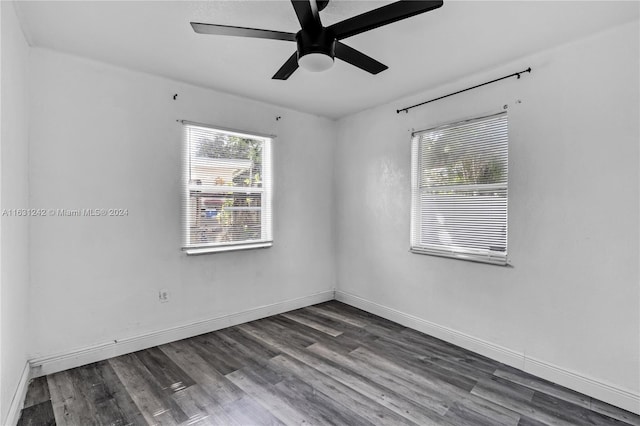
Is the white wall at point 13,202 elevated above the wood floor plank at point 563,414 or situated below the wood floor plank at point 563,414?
above

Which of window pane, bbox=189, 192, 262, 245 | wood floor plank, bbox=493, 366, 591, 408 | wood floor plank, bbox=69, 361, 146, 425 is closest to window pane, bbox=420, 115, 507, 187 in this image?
wood floor plank, bbox=493, 366, 591, 408

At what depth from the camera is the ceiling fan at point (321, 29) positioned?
1544 millimetres

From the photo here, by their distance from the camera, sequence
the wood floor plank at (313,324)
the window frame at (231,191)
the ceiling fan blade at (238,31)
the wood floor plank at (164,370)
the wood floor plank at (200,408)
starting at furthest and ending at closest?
the wood floor plank at (313,324) < the window frame at (231,191) < the wood floor plank at (164,370) < the wood floor plank at (200,408) < the ceiling fan blade at (238,31)

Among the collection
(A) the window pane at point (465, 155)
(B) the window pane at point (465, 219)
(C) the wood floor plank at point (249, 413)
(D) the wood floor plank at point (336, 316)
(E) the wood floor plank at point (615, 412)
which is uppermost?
(A) the window pane at point (465, 155)

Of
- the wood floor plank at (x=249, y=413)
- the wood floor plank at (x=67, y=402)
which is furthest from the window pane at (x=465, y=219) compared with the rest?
the wood floor plank at (x=67, y=402)

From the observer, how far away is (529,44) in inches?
95.0

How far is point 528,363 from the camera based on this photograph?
2568mm

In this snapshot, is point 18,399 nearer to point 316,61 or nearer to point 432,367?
point 316,61

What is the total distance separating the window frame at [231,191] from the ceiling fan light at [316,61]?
1.81m

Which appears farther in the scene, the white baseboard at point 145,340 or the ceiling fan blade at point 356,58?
the white baseboard at point 145,340

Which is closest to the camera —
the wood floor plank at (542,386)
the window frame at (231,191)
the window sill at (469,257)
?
the wood floor plank at (542,386)

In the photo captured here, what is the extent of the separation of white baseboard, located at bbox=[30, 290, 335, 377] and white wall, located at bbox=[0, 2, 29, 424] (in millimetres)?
209

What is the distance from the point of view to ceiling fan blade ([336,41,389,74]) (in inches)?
74.7

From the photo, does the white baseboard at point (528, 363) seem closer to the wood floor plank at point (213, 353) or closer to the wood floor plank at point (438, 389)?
the wood floor plank at point (438, 389)
